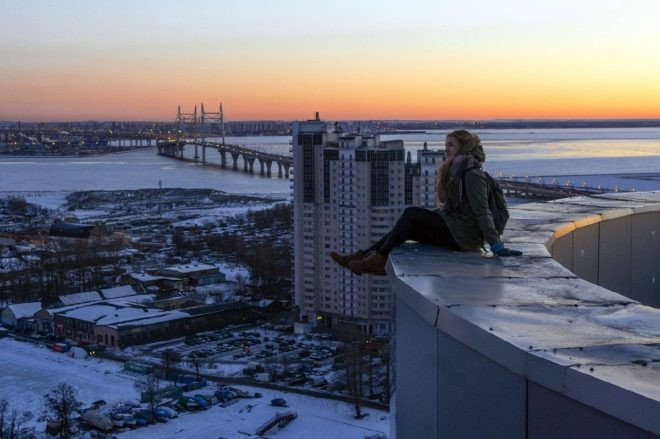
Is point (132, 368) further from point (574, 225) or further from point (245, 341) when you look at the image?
point (574, 225)

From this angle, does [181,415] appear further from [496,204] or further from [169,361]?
[496,204]

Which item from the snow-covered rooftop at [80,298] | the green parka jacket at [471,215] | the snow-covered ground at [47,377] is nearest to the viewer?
the green parka jacket at [471,215]

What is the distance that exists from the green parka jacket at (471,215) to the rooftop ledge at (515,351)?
0.6 inches

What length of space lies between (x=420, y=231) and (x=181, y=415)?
10.9ft

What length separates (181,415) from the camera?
382cm

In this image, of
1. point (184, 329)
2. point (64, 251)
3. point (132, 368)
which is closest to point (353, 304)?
point (184, 329)

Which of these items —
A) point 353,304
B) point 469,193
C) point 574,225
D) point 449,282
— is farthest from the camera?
point 353,304

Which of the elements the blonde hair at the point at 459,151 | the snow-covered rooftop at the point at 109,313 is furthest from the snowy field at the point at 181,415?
the blonde hair at the point at 459,151

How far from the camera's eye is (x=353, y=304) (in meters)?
5.80

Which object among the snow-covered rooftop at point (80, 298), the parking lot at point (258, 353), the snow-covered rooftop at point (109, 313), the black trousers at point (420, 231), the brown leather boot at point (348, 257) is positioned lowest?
the parking lot at point (258, 353)

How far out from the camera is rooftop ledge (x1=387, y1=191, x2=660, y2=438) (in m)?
0.34

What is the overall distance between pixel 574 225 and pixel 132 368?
162 inches

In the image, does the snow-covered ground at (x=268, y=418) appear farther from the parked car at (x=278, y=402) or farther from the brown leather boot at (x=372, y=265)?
the brown leather boot at (x=372, y=265)

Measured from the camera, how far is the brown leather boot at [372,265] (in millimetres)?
704
